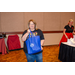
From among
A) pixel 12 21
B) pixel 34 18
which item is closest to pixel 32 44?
pixel 12 21

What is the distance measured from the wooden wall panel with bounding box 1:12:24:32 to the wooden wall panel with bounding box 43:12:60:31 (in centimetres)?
166

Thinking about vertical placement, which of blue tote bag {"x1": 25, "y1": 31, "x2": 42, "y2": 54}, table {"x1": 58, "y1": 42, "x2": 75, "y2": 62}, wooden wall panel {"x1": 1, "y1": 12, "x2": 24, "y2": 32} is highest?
wooden wall panel {"x1": 1, "y1": 12, "x2": 24, "y2": 32}

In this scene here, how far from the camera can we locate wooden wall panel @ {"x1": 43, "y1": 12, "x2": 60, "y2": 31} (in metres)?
5.50

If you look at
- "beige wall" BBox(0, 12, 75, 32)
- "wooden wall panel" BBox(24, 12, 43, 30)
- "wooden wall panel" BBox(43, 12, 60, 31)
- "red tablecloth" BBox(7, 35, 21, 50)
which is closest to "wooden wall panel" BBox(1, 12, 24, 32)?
"beige wall" BBox(0, 12, 75, 32)

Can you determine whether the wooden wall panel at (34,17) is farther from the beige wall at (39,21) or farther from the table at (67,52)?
the table at (67,52)

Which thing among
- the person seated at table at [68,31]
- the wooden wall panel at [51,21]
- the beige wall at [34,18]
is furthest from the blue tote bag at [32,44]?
the wooden wall panel at [51,21]

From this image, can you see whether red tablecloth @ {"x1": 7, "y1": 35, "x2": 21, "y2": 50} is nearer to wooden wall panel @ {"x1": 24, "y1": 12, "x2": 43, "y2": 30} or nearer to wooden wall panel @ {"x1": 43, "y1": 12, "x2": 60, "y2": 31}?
wooden wall panel @ {"x1": 24, "y1": 12, "x2": 43, "y2": 30}

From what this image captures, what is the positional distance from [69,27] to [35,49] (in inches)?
102

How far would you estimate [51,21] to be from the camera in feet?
18.5

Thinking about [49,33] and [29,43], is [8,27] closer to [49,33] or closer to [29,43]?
[49,33]

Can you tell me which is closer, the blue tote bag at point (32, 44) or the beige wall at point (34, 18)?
the blue tote bag at point (32, 44)

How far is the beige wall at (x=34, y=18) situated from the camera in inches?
184

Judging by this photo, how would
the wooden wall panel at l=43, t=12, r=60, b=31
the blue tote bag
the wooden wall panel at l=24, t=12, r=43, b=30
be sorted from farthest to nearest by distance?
the wooden wall panel at l=43, t=12, r=60, b=31 < the wooden wall panel at l=24, t=12, r=43, b=30 < the blue tote bag

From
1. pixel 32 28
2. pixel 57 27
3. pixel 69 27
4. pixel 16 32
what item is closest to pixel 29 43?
pixel 32 28
